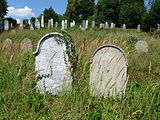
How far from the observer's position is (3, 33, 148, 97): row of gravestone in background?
3.47m

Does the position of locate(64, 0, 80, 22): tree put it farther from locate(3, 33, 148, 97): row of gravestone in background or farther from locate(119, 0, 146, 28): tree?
locate(3, 33, 148, 97): row of gravestone in background

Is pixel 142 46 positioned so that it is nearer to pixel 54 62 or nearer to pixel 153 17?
pixel 54 62

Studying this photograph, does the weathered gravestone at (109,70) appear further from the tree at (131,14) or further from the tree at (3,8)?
the tree at (131,14)

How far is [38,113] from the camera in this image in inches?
105

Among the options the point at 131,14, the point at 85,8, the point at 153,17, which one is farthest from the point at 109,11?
the point at 153,17

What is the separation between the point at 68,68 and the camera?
11.9ft

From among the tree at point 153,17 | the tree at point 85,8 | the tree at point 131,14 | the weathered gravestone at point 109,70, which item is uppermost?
the tree at point 85,8

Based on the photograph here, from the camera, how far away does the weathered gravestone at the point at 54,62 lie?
3.62m

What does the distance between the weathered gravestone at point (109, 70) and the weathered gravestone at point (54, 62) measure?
49 centimetres

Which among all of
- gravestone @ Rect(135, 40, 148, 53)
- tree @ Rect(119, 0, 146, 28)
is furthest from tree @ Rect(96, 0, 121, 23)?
gravestone @ Rect(135, 40, 148, 53)

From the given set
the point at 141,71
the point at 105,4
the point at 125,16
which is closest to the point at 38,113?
the point at 141,71

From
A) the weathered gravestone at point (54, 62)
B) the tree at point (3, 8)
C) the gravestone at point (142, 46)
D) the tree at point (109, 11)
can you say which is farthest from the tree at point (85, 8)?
the weathered gravestone at point (54, 62)

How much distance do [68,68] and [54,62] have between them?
32 centimetres

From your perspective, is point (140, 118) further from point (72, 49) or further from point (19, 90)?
point (19, 90)
